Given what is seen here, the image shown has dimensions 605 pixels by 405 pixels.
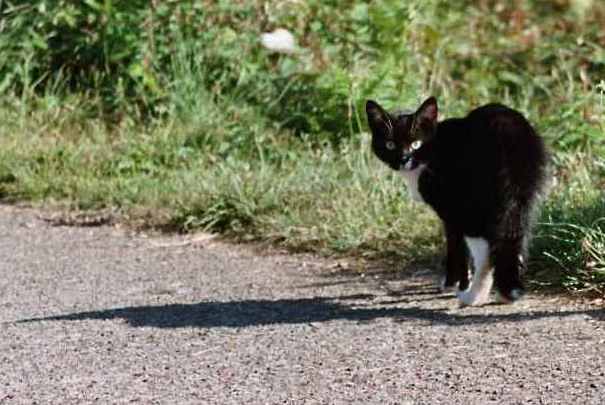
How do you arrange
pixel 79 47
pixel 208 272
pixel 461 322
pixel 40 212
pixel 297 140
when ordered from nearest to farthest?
pixel 461 322 < pixel 208 272 < pixel 40 212 < pixel 297 140 < pixel 79 47

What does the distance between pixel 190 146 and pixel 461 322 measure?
3760 millimetres

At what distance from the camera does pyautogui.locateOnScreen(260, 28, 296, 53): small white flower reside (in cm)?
992

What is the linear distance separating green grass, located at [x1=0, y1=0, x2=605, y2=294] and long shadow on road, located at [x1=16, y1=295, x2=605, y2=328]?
2.83 feet

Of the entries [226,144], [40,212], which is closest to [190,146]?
[226,144]

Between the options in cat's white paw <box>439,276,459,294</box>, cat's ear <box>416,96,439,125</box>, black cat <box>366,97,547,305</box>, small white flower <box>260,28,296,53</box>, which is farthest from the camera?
small white flower <box>260,28,296,53</box>

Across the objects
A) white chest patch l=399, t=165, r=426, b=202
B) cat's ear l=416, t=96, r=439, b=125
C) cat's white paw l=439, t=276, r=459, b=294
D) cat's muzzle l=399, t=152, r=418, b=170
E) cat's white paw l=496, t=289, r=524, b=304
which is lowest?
cat's white paw l=439, t=276, r=459, b=294

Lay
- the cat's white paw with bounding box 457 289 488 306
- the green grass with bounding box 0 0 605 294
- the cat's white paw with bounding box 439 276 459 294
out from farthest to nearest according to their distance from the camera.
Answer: the green grass with bounding box 0 0 605 294 → the cat's white paw with bounding box 439 276 459 294 → the cat's white paw with bounding box 457 289 488 306

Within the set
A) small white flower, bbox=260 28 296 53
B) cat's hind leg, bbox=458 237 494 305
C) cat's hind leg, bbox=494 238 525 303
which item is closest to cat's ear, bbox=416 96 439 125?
cat's hind leg, bbox=458 237 494 305

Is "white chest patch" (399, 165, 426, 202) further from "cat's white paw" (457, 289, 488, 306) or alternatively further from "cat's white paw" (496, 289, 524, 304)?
"cat's white paw" (496, 289, 524, 304)

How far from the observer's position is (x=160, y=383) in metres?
5.18

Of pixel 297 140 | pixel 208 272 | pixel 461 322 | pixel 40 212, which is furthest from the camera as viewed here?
pixel 297 140

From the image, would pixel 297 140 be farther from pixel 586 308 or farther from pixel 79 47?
pixel 586 308

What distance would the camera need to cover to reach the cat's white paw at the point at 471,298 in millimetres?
6035

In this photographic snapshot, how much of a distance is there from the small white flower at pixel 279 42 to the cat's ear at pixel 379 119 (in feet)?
11.8
